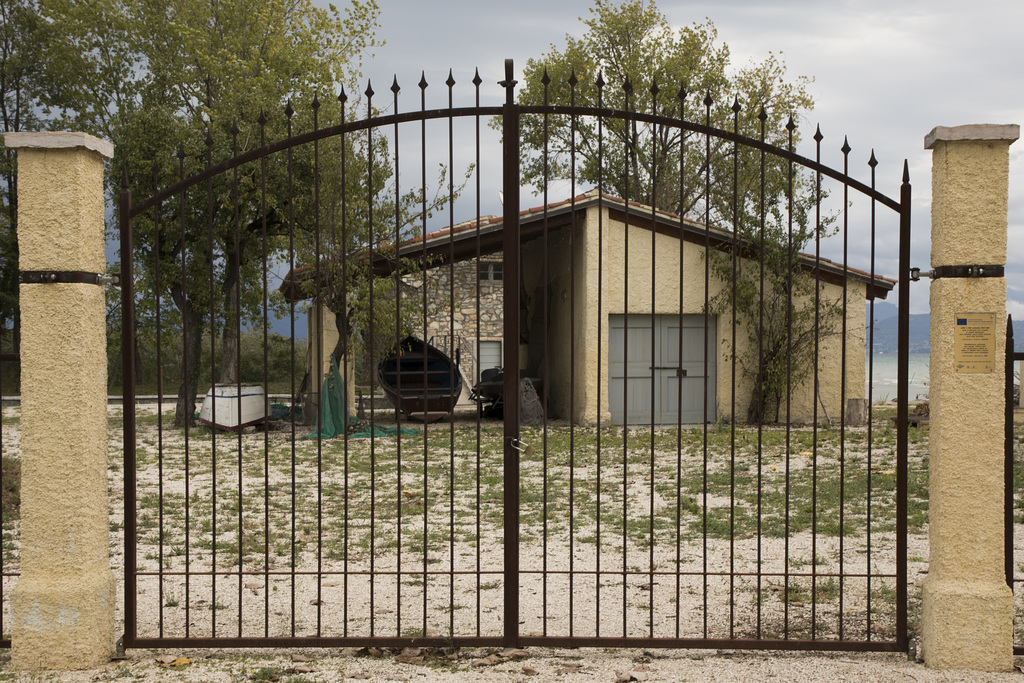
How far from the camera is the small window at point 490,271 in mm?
23375

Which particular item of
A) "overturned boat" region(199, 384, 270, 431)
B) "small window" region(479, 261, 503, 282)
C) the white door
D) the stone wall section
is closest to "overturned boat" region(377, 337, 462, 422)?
"overturned boat" region(199, 384, 270, 431)

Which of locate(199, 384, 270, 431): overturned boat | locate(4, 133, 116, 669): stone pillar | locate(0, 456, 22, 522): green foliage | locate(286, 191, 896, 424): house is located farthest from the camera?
locate(286, 191, 896, 424): house

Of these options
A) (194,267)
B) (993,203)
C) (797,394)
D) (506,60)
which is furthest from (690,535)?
(194,267)

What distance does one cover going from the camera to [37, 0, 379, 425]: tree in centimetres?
1684

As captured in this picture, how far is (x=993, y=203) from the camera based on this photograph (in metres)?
4.20

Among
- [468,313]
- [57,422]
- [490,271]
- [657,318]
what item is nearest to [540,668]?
[57,422]

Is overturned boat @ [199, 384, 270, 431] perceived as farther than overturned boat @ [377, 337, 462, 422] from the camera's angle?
No

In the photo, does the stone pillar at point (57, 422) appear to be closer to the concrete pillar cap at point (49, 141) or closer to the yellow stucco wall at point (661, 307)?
the concrete pillar cap at point (49, 141)

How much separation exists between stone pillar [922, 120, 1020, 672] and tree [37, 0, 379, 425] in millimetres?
12386

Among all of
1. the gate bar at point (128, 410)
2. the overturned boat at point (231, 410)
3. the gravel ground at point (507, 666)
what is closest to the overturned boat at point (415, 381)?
the overturned boat at point (231, 410)

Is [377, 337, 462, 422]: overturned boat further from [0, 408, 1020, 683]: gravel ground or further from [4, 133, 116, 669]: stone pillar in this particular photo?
[4, 133, 116, 669]: stone pillar

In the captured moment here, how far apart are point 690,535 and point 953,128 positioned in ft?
13.8

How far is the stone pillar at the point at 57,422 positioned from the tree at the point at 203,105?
1084 cm

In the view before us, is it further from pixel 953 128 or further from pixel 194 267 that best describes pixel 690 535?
pixel 194 267
